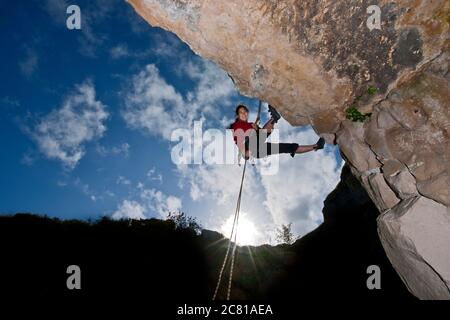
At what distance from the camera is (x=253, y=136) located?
925 centimetres

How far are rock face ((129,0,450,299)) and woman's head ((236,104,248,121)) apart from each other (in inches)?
96.7

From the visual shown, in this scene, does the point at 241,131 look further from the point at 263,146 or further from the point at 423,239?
the point at 423,239

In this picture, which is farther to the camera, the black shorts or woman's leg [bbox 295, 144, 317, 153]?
woman's leg [bbox 295, 144, 317, 153]

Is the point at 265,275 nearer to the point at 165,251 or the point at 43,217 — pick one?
the point at 165,251

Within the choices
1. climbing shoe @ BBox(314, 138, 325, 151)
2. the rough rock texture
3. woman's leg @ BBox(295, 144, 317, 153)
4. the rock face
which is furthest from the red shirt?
the rough rock texture

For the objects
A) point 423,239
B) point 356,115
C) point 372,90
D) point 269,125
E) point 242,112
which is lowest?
point 423,239

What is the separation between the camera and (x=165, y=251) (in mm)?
23500

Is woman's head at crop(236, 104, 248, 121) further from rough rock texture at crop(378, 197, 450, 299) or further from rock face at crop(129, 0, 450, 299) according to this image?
rough rock texture at crop(378, 197, 450, 299)

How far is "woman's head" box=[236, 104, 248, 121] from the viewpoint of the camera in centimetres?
959

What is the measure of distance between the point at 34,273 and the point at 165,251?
846cm

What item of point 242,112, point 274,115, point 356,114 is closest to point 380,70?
point 356,114

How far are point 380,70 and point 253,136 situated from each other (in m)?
3.84

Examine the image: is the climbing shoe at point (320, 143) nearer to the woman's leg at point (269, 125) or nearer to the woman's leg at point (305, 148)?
the woman's leg at point (305, 148)
